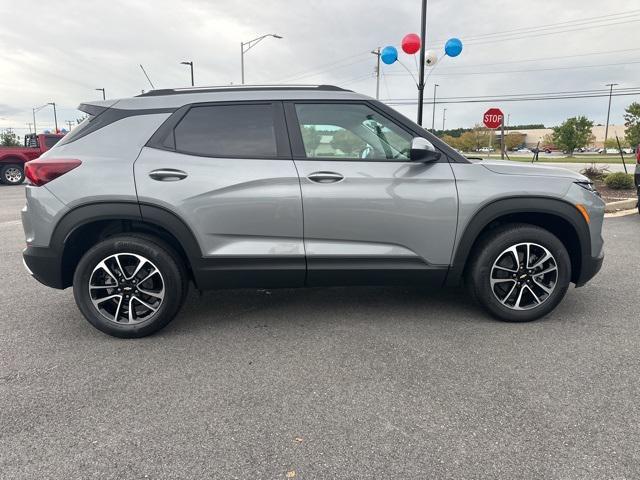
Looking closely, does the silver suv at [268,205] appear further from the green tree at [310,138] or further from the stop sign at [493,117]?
the stop sign at [493,117]

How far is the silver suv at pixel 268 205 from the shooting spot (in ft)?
10.5

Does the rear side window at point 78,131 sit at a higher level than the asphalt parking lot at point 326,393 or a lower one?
higher

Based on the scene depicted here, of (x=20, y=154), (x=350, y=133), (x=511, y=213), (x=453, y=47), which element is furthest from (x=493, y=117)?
(x=20, y=154)

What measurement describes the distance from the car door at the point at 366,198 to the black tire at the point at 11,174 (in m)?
19.0

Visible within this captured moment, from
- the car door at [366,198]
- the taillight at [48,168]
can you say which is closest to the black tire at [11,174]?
the taillight at [48,168]

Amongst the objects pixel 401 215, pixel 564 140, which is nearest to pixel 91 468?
pixel 401 215

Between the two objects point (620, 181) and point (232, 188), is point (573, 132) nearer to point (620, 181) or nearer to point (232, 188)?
point (620, 181)

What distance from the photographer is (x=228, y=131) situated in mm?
3344

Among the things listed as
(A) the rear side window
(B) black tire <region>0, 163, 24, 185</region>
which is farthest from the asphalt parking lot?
(B) black tire <region>0, 163, 24, 185</region>

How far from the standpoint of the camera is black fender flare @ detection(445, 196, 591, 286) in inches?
133

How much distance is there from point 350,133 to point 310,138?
1.01ft

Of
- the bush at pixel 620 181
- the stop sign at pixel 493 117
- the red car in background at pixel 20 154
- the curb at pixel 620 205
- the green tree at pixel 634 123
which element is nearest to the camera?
the curb at pixel 620 205

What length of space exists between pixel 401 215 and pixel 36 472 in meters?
2.55

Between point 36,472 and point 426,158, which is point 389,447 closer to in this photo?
point 36,472
